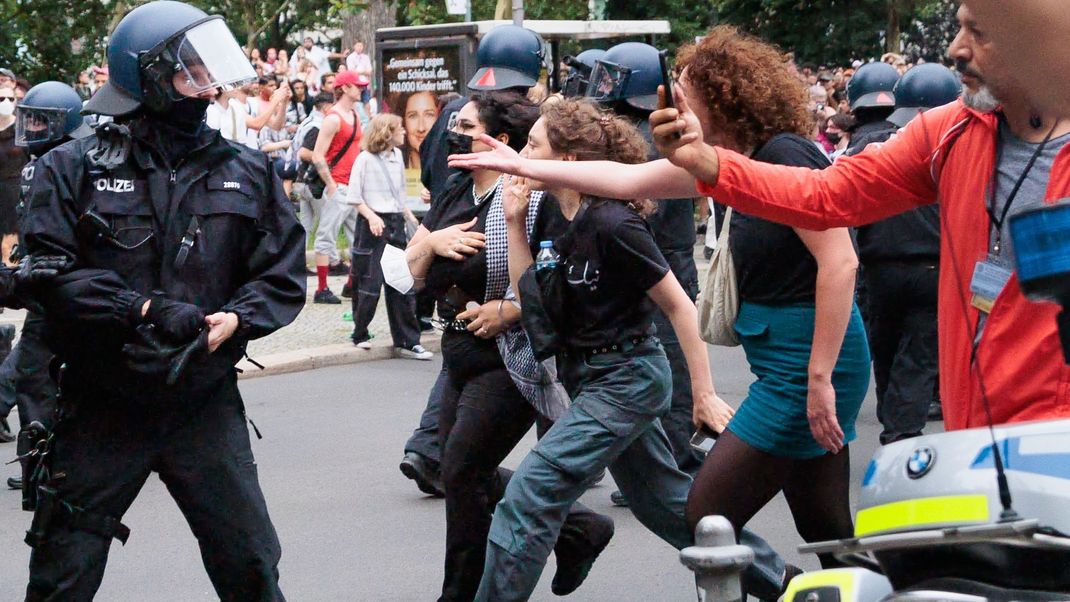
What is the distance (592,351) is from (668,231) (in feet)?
8.64

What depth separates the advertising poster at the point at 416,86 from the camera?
15.5 meters

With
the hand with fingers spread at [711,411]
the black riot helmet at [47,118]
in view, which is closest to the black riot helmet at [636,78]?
the hand with fingers spread at [711,411]

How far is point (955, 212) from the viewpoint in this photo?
10.2 ft

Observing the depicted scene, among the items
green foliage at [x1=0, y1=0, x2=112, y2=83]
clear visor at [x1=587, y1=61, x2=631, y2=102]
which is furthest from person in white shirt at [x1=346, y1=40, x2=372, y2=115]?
clear visor at [x1=587, y1=61, x2=631, y2=102]

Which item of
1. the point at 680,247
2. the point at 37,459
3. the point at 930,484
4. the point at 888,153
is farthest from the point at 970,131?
the point at 680,247

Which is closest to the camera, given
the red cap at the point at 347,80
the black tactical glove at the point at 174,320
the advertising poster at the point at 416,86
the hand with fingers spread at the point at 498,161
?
the hand with fingers spread at the point at 498,161

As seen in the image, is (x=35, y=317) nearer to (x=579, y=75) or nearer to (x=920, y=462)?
(x=579, y=75)

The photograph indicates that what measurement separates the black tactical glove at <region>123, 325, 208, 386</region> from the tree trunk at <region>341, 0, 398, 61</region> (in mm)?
20392

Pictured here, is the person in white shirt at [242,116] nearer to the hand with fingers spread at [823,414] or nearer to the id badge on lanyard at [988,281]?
A: the hand with fingers spread at [823,414]

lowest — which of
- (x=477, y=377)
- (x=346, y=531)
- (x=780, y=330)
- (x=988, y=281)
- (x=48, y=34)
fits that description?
(x=48, y=34)

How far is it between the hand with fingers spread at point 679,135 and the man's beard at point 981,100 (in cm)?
52

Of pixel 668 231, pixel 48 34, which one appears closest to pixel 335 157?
pixel 668 231

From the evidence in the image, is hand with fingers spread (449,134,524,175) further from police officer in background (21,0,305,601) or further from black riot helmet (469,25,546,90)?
black riot helmet (469,25,546,90)

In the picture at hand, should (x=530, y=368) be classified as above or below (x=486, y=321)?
below
